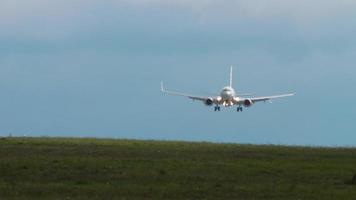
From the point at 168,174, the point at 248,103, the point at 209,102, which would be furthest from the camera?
the point at 209,102

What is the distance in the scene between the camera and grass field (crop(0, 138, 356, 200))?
34719 millimetres

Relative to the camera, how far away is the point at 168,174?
42.1 m

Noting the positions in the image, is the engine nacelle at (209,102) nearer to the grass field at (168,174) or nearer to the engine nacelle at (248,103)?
the engine nacelle at (248,103)

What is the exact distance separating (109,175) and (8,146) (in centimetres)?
1977

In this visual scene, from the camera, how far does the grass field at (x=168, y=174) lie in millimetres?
34719

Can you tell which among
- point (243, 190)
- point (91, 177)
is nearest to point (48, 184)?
point (91, 177)

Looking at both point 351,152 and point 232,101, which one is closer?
point 351,152

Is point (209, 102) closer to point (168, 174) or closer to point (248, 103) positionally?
point (248, 103)

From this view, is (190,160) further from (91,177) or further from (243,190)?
(243,190)

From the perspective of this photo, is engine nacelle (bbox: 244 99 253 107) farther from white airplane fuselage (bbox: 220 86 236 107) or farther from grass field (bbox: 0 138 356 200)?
grass field (bbox: 0 138 356 200)

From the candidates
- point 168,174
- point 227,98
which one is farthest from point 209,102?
point 168,174

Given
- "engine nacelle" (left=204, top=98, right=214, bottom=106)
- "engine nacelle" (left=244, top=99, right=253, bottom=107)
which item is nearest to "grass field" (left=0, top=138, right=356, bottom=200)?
"engine nacelle" (left=244, top=99, right=253, bottom=107)

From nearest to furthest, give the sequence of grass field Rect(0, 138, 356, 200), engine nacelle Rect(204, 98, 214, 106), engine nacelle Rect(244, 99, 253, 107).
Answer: grass field Rect(0, 138, 356, 200)
engine nacelle Rect(244, 99, 253, 107)
engine nacelle Rect(204, 98, 214, 106)

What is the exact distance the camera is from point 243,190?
118 ft
